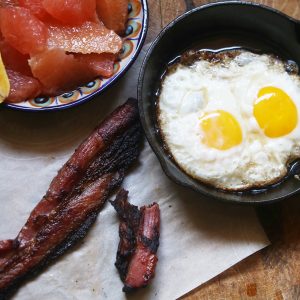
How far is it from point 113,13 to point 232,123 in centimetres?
80

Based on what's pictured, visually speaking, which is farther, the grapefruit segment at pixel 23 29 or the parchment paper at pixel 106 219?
the parchment paper at pixel 106 219

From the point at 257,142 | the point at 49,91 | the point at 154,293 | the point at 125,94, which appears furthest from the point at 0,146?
the point at 257,142

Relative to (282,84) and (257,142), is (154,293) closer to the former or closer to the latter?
(257,142)

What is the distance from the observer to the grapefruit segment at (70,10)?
2.47m

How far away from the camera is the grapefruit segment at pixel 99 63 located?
258 cm

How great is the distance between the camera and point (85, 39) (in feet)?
8.32

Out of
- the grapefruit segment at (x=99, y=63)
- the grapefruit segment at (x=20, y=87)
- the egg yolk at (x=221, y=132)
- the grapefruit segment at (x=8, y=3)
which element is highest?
the grapefruit segment at (x=8, y=3)

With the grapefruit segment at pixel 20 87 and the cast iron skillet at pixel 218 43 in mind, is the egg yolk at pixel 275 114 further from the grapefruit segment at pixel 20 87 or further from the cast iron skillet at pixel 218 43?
the grapefruit segment at pixel 20 87

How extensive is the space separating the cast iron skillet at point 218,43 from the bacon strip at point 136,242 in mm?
287

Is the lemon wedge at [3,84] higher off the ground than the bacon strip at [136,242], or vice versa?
the lemon wedge at [3,84]

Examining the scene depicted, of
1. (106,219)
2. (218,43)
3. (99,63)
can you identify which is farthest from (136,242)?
(218,43)

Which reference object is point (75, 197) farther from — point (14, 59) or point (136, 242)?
point (14, 59)

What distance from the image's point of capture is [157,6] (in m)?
2.86

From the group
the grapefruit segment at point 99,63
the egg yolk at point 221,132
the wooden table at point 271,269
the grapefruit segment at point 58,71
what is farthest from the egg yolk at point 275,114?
the grapefruit segment at point 58,71
